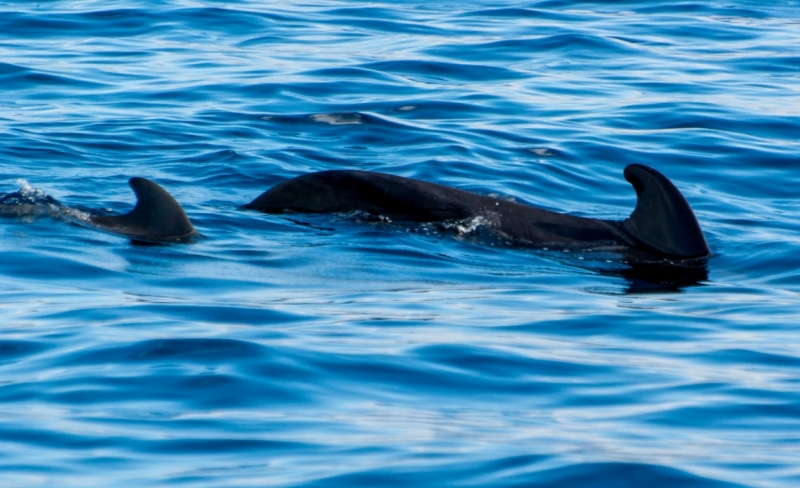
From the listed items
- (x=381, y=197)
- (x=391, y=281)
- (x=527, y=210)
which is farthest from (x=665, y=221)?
(x=391, y=281)

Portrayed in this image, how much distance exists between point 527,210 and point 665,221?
1.02m

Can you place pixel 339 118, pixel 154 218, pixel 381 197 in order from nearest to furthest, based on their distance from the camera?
pixel 154 218, pixel 381 197, pixel 339 118

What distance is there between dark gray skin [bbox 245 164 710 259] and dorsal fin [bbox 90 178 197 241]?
1187 millimetres

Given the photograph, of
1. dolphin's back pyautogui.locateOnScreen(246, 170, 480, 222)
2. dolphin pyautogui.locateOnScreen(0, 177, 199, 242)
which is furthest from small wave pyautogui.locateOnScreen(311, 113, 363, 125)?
dolphin pyautogui.locateOnScreen(0, 177, 199, 242)

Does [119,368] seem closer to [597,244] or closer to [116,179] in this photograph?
[597,244]

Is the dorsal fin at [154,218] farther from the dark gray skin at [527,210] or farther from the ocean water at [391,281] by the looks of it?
the dark gray skin at [527,210]

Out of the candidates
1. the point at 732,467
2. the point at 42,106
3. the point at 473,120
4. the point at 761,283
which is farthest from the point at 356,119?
the point at 732,467

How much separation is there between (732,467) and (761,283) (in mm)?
4511

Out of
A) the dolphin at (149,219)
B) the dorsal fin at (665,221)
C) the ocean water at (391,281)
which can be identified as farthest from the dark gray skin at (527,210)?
the dolphin at (149,219)

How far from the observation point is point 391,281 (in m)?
8.50

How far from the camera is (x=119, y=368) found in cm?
602

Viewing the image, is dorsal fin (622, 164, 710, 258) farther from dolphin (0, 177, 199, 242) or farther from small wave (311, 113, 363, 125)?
small wave (311, 113, 363, 125)

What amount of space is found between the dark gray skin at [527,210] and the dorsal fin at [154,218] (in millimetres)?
1187

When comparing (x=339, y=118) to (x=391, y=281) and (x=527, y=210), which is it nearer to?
(x=527, y=210)
